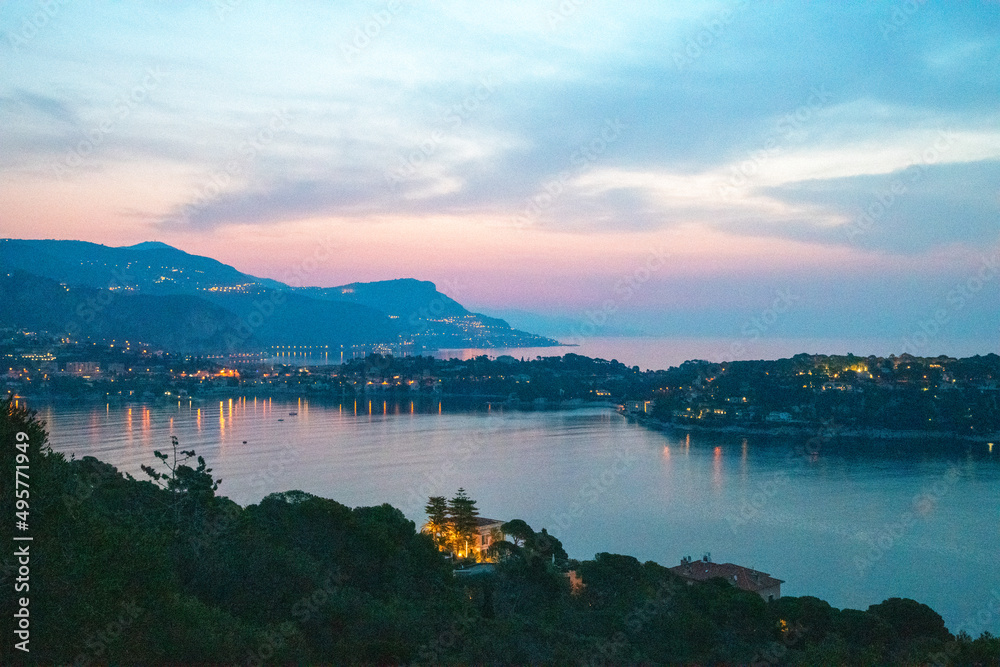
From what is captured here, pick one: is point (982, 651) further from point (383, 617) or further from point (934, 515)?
point (934, 515)

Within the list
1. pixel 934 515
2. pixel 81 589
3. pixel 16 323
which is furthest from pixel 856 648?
pixel 16 323

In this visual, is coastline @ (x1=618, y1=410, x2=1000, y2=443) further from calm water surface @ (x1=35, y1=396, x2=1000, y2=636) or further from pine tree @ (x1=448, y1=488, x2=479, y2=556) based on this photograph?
pine tree @ (x1=448, y1=488, x2=479, y2=556)

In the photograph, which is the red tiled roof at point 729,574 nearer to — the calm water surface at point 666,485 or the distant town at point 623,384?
the calm water surface at point 666,485

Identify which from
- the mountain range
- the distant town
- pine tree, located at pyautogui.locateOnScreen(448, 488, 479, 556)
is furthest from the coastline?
the mountain range

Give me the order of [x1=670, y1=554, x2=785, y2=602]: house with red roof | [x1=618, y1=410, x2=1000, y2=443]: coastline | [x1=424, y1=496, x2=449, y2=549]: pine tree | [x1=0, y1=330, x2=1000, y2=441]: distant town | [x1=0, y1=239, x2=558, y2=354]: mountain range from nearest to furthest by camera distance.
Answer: [x1=670, y1=554, x2=785, y2=602]: house with red roof
[x1=424, y1=496, x2=449, y2=549]: pine tree
[x1=618, y1=410, x2=1000, y2=443]: coastline
[x1=0, y1=330, x2=1000, y2=441]: distant town
[x1=0, y1=239, x2=558, y2=354]: mountain range

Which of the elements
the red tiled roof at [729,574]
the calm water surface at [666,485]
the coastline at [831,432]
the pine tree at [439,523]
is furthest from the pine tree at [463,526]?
the coastline at [831,432]

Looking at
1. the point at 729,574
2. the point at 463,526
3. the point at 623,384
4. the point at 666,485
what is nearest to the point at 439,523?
the point at 463,526
